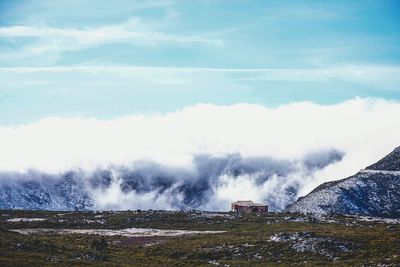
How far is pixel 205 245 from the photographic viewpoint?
382 ft

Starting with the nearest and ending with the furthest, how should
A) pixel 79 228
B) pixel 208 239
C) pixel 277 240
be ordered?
1. pixel 277 240
2. pixel 208 239
3. pixel 79 228

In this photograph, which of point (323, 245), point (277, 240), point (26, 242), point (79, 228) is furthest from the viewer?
point (79, 228)

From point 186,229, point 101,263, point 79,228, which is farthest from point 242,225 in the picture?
point 101,263

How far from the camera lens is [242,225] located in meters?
160

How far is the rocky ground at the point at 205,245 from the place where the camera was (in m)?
93.1

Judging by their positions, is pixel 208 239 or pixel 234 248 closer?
pixel 234 248

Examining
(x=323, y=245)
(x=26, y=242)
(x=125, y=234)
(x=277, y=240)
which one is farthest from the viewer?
(x=125, y=234)

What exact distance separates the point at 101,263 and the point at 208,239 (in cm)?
4072

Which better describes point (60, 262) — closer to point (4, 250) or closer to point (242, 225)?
point (4, 250)

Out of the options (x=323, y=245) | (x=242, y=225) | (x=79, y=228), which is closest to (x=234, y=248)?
(x=323, y=245)

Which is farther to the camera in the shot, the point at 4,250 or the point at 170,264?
the point at 170,264

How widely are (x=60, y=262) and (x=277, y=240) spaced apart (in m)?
46.9

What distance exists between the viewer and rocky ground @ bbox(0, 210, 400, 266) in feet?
305

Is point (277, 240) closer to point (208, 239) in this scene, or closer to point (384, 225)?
point (208, 239)
